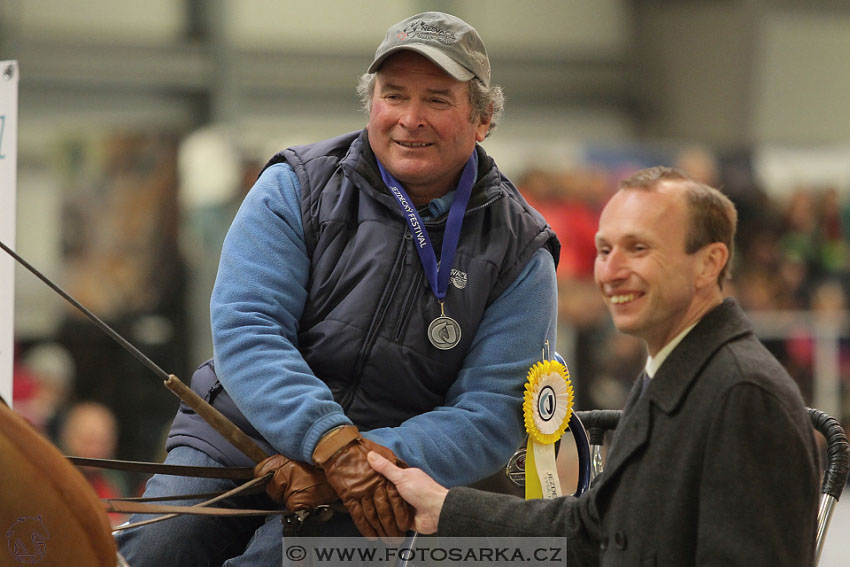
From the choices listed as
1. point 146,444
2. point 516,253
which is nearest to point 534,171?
point 146,444

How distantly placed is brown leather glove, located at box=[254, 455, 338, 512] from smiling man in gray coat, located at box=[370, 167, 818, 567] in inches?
5.0

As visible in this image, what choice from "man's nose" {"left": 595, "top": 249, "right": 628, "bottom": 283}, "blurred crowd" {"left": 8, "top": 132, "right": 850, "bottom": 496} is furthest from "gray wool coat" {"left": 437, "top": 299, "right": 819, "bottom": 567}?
"blurred crowd" {"left": 8, "top": 132, "right": 850, "bottom": 496}

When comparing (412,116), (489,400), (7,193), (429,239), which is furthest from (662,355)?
(7,193)

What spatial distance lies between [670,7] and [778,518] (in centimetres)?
809

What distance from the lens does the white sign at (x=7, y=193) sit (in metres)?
2.71

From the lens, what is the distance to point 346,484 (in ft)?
6.93

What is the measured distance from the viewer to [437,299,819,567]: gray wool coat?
1.74 metres

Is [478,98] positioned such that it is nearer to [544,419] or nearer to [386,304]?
[386,304]

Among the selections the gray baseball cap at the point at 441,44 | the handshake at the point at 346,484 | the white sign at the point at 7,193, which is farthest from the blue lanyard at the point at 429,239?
the white sign at the point at 7,193

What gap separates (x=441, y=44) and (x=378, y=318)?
543 millimetres

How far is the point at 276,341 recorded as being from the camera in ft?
7.21

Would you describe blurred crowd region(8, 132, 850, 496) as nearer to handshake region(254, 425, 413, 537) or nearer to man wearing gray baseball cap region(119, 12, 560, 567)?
man wearing gray baseball cap region(119, 12, 560, 567)

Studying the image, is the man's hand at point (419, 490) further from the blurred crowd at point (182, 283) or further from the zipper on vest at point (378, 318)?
the blurred crowd at point (182, 283)

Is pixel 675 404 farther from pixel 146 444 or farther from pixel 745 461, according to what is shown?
pixel 146 444
